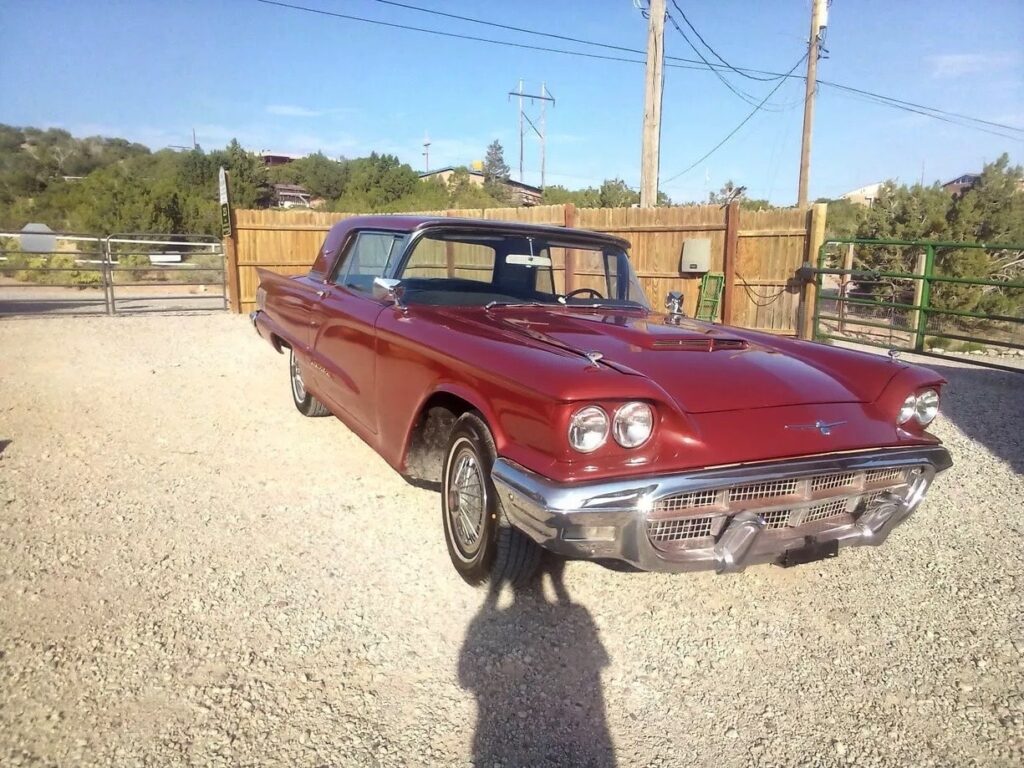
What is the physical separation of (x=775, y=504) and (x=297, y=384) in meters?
4.38

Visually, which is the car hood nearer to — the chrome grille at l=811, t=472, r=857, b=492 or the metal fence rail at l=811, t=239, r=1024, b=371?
the chrome grille at l=811, t=472, r=857, b=492

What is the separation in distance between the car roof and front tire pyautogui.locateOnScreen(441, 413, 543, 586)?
131 cm

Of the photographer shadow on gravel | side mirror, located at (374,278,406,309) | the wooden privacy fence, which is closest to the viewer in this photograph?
the photographer shadow on gravel

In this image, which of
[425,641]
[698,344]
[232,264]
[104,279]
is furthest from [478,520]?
[232,264]

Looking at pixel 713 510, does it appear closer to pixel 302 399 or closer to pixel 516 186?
pixel 302 399

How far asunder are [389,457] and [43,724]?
1840 mm

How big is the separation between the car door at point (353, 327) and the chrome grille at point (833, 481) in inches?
87.7

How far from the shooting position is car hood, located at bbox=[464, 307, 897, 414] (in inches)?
110

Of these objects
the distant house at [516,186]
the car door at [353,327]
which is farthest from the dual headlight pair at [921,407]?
the distant house at [516,186]

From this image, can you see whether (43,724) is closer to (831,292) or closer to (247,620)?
(247,620)

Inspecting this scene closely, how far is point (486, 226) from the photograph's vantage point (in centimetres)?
406

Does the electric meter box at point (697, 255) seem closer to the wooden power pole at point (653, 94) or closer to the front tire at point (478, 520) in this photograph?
the wooden power pole at point (653, 94)

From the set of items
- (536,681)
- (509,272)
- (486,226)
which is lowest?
(536,681)

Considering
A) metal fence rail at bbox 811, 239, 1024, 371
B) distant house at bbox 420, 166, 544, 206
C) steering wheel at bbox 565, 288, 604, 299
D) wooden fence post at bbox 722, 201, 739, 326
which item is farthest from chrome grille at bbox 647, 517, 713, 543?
distant house at bbox 420, 166, 544, 206
